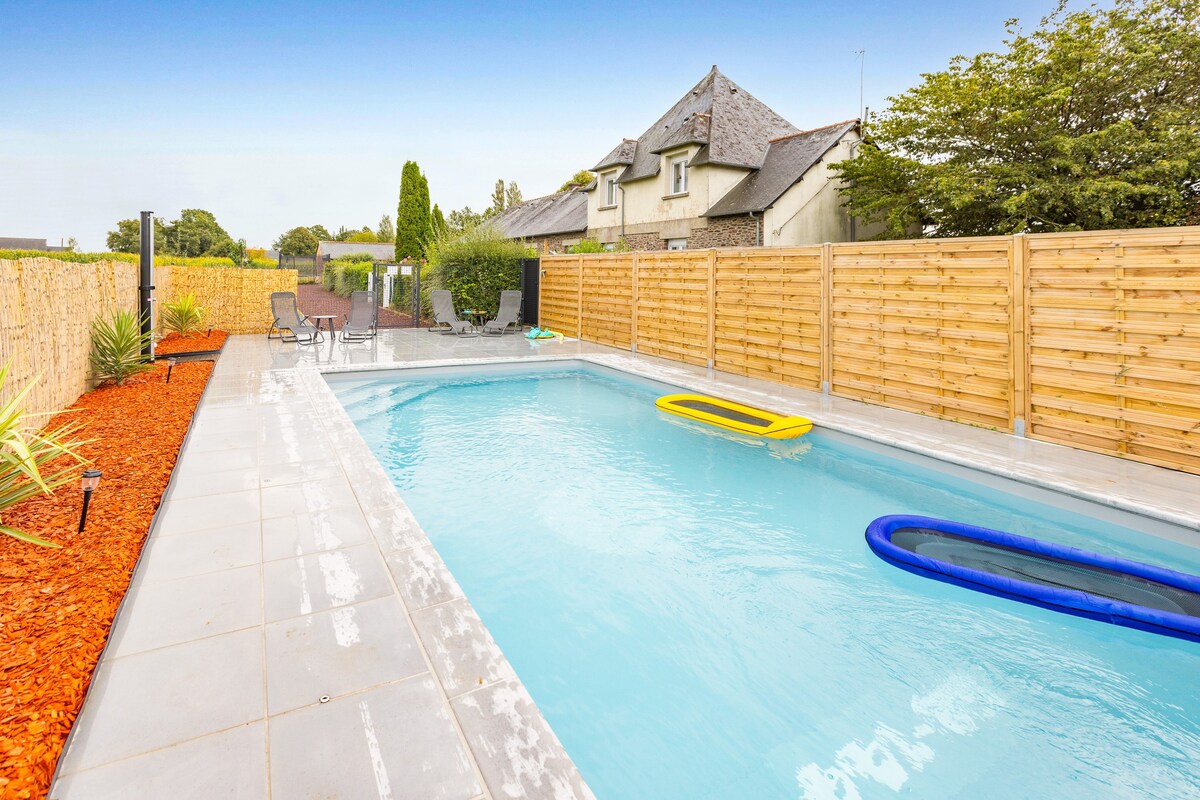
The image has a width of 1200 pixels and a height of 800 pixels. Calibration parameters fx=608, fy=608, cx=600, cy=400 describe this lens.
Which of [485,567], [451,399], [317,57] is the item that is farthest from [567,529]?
[317,57]

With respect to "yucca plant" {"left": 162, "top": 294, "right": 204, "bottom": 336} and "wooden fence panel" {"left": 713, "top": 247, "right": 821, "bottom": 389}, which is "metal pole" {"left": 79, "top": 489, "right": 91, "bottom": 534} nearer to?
"wooden fence panel" {"left": 713, "top": 247, "right": 821, "bottom": 389}

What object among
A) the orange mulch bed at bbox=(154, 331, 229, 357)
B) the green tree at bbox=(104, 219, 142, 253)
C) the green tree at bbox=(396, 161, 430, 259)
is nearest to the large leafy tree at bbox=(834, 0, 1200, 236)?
the orange mulch bed at bbox=(154, 331, 229, 357)

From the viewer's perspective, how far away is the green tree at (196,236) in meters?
52.1

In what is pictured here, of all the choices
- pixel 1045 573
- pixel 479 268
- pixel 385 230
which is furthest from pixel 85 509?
pixel 385 230

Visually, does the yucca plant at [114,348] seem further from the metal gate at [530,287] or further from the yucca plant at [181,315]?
the metal gate at [530,287]

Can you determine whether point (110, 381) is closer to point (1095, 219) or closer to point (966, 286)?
point (966, 286)

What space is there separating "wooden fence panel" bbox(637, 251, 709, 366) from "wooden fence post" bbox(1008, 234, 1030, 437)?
464 cm

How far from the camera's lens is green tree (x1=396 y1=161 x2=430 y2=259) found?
100 ft

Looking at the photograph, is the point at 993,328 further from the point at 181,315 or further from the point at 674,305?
the point at 181,315

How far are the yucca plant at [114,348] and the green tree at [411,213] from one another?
2375cm

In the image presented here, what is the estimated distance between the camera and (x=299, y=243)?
243ft

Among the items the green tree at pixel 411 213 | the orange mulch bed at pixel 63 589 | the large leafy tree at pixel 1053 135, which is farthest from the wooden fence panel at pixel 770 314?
the green tree at pixel 411 213

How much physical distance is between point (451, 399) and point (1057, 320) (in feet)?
23.5

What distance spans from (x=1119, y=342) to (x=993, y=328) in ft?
3.42
